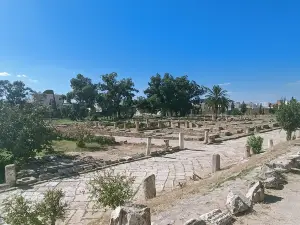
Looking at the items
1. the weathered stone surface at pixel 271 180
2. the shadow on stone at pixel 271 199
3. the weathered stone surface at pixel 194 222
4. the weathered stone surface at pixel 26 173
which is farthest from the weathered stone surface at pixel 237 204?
the weathered stone surface at pixel 26 173

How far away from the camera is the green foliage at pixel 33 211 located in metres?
5.93

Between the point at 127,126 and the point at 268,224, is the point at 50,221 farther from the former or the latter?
the point at 127,126

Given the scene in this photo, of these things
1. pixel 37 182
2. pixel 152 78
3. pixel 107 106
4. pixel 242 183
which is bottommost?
pixel 37 182

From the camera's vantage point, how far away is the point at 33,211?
6.34 metres

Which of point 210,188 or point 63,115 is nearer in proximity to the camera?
point 210,188

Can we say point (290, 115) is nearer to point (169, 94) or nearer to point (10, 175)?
point (10, 175)

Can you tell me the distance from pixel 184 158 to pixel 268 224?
11289 millimetres

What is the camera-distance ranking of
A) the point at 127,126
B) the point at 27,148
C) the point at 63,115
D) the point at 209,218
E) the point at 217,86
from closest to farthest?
the point at 209,218 → the point at 27,148 → the point at 127,126 → the point at 217,86 → the point at 63,115

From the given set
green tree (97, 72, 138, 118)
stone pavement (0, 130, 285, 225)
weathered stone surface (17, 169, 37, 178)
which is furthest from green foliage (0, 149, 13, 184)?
green tree (97, 72, 138, 118)

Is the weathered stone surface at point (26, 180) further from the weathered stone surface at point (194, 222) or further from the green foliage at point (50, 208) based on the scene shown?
the weathered stone surface at point (194, 222)

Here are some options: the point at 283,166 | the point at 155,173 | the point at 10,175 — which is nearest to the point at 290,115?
the point at 283,166

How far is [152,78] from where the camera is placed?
64.6 metres

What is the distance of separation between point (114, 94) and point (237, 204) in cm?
5405

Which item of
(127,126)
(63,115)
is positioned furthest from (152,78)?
(127,126)
